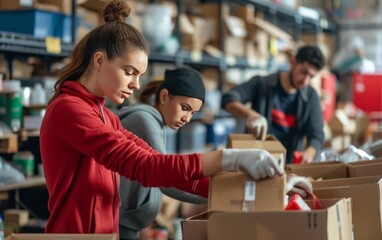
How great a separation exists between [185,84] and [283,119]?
1.60 m

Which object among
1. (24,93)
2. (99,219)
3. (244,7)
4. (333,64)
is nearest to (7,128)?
(24,93)

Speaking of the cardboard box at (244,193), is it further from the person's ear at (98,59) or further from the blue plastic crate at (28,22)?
the blue plastic crate at (28,22)

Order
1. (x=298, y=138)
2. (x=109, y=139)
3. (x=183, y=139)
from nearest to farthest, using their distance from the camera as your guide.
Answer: (x=109, y=139) < (x=298, y=138) < (x=183, y=139)

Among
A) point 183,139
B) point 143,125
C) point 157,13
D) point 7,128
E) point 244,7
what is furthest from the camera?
point 244,7

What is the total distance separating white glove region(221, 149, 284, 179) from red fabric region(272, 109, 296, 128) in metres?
2.22

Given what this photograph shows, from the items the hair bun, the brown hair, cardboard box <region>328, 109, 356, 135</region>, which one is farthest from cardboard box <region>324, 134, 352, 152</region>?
the hair bun

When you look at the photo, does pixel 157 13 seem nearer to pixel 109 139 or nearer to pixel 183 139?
pixel 183 139

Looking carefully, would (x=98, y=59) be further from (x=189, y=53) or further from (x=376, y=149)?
(x=189, y=53)

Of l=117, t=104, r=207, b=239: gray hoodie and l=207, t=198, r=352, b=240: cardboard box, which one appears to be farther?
l=117, t=104, r=207, b=239: gray hoodie

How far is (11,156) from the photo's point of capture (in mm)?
3855

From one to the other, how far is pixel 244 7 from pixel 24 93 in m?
3.06

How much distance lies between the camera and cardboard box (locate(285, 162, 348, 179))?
7.99ft

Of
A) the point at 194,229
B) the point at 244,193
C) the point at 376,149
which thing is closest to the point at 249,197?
the point at 244,193

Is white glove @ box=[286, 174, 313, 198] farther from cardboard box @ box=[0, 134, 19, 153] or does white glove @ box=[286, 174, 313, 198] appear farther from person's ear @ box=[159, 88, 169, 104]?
cardboard box @ box=[0, 134, 19, 153]
